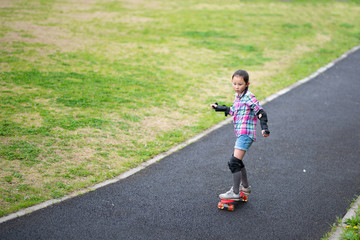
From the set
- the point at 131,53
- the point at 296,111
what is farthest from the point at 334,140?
the point at 131,53

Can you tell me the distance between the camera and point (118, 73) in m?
11.2

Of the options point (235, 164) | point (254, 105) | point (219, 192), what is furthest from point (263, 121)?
point (219, 192)

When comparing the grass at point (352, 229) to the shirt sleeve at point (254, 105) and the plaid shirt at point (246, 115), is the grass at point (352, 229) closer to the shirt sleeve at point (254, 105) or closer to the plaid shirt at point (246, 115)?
the plaid shirt at point (246, 115)

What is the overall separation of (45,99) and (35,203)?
4.21 m

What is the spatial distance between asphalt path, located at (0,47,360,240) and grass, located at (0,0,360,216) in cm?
49

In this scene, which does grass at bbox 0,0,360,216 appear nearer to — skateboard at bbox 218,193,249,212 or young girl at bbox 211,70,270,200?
skateboard at bbox 218,193,249,212

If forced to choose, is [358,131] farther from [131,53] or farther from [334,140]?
[131,53]

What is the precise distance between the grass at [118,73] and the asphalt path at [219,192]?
49cm

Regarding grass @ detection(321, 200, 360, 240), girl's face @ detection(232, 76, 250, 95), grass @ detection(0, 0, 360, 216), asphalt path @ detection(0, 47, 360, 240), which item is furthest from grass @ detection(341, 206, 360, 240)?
grass @ detection(0, 0, 360, 216)

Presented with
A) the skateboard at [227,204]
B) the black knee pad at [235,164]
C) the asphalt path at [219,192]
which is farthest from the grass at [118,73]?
the black knee pad at [235,164]

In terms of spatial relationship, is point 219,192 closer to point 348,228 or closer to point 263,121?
point 263,121

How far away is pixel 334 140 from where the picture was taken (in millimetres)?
7879

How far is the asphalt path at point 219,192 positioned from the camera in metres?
4.73

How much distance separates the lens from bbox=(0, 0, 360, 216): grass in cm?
637
